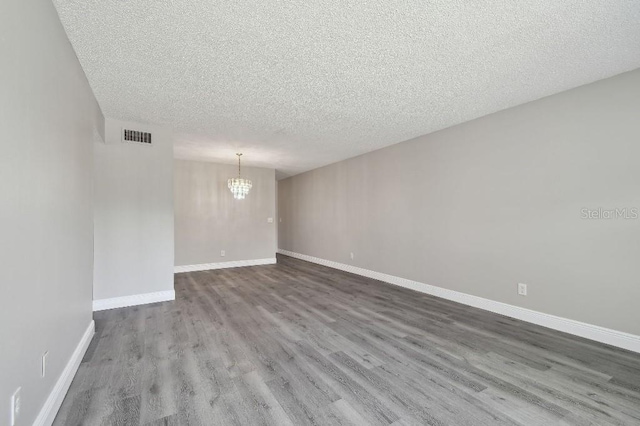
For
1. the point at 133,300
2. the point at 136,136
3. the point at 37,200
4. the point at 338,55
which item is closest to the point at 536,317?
the point at 338,55

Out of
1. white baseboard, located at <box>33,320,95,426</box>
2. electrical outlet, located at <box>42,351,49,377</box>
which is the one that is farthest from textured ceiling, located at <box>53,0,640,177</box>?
white baseboard, located at <box>33,320,95,426</box>

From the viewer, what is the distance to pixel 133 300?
4.00 meters

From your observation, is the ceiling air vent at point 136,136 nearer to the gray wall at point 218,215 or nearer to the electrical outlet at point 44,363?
the gray wall at point 218,215

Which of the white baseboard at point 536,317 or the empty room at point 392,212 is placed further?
the white baseboard at point 536,317

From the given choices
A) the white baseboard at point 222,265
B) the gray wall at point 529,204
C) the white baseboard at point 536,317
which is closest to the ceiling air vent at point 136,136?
the white baseboard at point 222,265

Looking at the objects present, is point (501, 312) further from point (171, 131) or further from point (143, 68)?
point (171, 131)

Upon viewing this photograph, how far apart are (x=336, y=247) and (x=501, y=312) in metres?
3.79

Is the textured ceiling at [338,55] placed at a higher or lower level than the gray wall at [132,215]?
higher

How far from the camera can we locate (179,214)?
21.1 ft

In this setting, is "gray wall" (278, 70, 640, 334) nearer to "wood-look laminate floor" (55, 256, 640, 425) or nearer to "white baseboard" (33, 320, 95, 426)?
"wood-look laminate floor" (55, 256, 640, 425)

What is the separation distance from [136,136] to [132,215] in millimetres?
1173

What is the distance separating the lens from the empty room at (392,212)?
5.67 feet

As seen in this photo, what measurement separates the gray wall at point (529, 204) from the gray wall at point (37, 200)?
448 centimetres

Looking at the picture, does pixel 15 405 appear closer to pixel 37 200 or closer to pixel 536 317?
pixel 37 200
